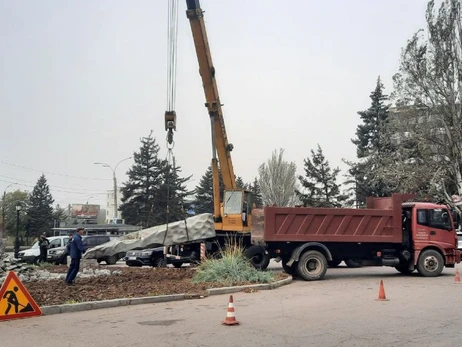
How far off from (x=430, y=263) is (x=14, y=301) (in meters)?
14.1

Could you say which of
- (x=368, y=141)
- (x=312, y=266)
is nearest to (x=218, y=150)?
(x=312, y=266)

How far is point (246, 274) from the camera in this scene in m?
15.1

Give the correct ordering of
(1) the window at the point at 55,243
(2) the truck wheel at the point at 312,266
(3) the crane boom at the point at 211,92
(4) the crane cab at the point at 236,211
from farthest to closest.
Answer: (1) the window at the point at 55,243, (4) the crane cab at the point at 236,211, (3) the crane boom at the point at 211,92, (2) the truck wheel at the point at 312,266

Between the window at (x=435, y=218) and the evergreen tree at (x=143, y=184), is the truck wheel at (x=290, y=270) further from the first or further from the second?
the evergreen tree at (x=143, y=184)

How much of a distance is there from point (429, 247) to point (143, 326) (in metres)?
12.6

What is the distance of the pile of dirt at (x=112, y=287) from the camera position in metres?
11.7

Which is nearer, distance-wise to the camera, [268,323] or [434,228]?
[268,323]

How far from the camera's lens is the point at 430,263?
18.4m

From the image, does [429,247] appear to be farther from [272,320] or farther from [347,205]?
[347,205]

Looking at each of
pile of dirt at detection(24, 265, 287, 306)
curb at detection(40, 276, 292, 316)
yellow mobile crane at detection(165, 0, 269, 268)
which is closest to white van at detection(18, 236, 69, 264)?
yellow mobile crane at detection(165, 0, 269, 268)

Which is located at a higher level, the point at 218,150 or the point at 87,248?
the point at 218,150

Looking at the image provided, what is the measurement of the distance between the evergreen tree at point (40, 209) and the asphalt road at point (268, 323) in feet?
190

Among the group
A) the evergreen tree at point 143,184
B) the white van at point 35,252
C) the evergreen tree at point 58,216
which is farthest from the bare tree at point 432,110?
the evergreen tree at point 58,216

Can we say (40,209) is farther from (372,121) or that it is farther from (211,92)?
(211,92)
